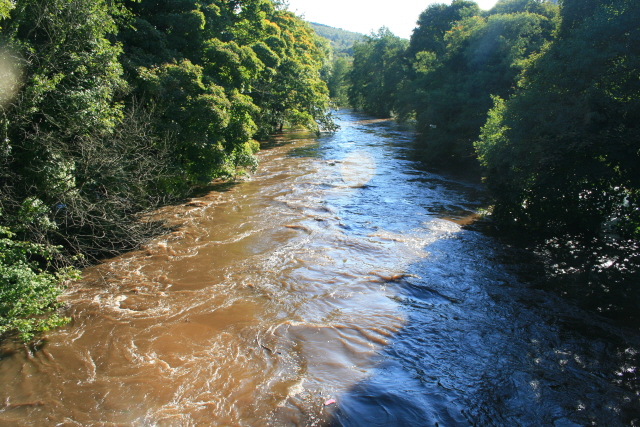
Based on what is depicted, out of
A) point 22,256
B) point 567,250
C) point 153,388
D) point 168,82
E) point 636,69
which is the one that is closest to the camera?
point 153,388

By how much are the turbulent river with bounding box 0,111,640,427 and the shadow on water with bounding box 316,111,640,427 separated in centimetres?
3

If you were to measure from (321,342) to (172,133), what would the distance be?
9820 millimetres

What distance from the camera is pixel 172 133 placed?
1407cm

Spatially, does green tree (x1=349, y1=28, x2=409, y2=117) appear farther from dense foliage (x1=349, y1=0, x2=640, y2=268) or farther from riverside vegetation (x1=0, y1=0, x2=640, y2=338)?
dense foliage (x1=349, y1=0, x2=640, y2=268)

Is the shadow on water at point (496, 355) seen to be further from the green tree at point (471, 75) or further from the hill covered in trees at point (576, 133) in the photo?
the green tree at point (471, 75)

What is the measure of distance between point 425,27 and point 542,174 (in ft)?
108

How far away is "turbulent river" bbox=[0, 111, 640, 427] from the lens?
5.98 metres

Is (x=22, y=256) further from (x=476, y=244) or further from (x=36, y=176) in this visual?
(x=476, y=244)

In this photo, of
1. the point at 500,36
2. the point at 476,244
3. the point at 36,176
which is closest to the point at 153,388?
the point at 36,176

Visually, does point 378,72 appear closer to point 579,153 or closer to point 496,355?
point 579,153

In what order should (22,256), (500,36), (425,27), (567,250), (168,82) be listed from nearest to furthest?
1. (22,256)
2. (567,250)
3. (168,82)
4. (500,36)
5. (425,27)

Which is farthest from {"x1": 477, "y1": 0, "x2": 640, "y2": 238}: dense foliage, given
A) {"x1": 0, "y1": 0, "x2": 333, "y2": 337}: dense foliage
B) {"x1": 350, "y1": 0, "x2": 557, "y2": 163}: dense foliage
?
{"x1": 0, "y1": 0, "x2": 333, "y2": 337}: dense foliage

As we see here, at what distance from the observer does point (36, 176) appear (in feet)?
29.6

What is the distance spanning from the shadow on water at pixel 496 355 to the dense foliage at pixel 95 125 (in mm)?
6489
